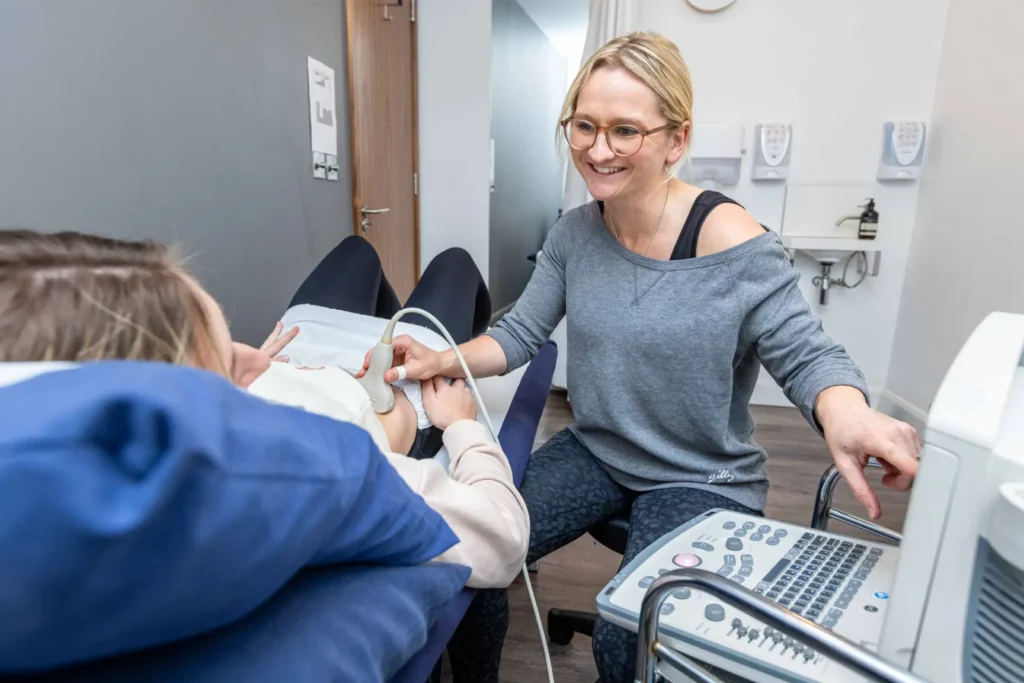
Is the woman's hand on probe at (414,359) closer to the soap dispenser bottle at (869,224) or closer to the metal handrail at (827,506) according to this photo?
the metal handrail at (827,506)

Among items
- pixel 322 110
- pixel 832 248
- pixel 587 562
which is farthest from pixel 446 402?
pixel 832 248

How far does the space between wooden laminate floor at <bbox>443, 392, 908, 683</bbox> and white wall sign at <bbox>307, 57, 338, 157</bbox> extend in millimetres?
1513

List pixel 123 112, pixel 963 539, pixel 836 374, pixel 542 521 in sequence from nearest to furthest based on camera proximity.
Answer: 1. pixel 963 539
2. pixel 836 374
3. pixel 542 521
4. pixel 123 112

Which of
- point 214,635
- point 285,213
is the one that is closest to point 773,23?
point 285,213

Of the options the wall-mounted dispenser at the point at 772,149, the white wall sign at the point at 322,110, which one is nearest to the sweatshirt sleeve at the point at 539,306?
the white wall sign at the point at 322,110

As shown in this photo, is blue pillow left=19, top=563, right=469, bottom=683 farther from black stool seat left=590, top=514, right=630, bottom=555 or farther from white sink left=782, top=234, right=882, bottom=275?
white sink left=782, top=234, right=882, bottom=275

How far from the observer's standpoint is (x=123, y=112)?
1344mm

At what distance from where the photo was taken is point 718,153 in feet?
9.96

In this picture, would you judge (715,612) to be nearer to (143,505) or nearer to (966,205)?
(143,505)

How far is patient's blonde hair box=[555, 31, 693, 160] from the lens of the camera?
1.00 metres

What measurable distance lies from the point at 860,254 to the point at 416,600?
326 centimetres

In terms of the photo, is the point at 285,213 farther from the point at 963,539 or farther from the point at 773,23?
the point at 773,23

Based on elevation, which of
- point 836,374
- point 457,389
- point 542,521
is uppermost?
point 836,374

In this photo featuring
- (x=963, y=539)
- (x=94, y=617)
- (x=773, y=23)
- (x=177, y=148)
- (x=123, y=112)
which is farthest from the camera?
(x=773, y=23)
